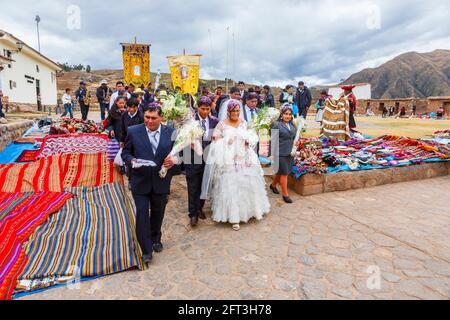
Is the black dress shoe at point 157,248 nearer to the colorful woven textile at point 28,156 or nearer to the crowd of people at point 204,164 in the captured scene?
A: the crowd of people at point 204,164

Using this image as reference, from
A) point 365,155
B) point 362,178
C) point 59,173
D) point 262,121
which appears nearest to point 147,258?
point 262,121

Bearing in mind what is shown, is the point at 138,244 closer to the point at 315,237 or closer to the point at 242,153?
the point at 242,153

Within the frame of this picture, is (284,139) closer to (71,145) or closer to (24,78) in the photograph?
(71,145)

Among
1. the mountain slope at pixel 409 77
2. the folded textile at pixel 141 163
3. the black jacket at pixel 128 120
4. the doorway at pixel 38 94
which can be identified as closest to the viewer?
the folded textile at pixel 141 163

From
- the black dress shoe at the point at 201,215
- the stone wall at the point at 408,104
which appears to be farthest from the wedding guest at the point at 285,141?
the stone wall at the point at 408,104

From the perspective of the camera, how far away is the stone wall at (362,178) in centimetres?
585

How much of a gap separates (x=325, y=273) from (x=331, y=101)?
6.87 m

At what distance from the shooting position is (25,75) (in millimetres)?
25203

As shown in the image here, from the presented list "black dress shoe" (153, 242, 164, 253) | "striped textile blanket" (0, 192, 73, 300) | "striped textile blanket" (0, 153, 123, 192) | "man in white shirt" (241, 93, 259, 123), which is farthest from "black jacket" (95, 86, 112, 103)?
"black dress shoe" (153, 242, 164, 253)

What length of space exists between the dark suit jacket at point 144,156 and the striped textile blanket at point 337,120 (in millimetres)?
6758

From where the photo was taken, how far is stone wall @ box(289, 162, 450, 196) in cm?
585

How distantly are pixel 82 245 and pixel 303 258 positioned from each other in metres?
2.74

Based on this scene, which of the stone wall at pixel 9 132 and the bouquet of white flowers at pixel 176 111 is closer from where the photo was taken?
the bouquet of white flowers at pixel 176 111
